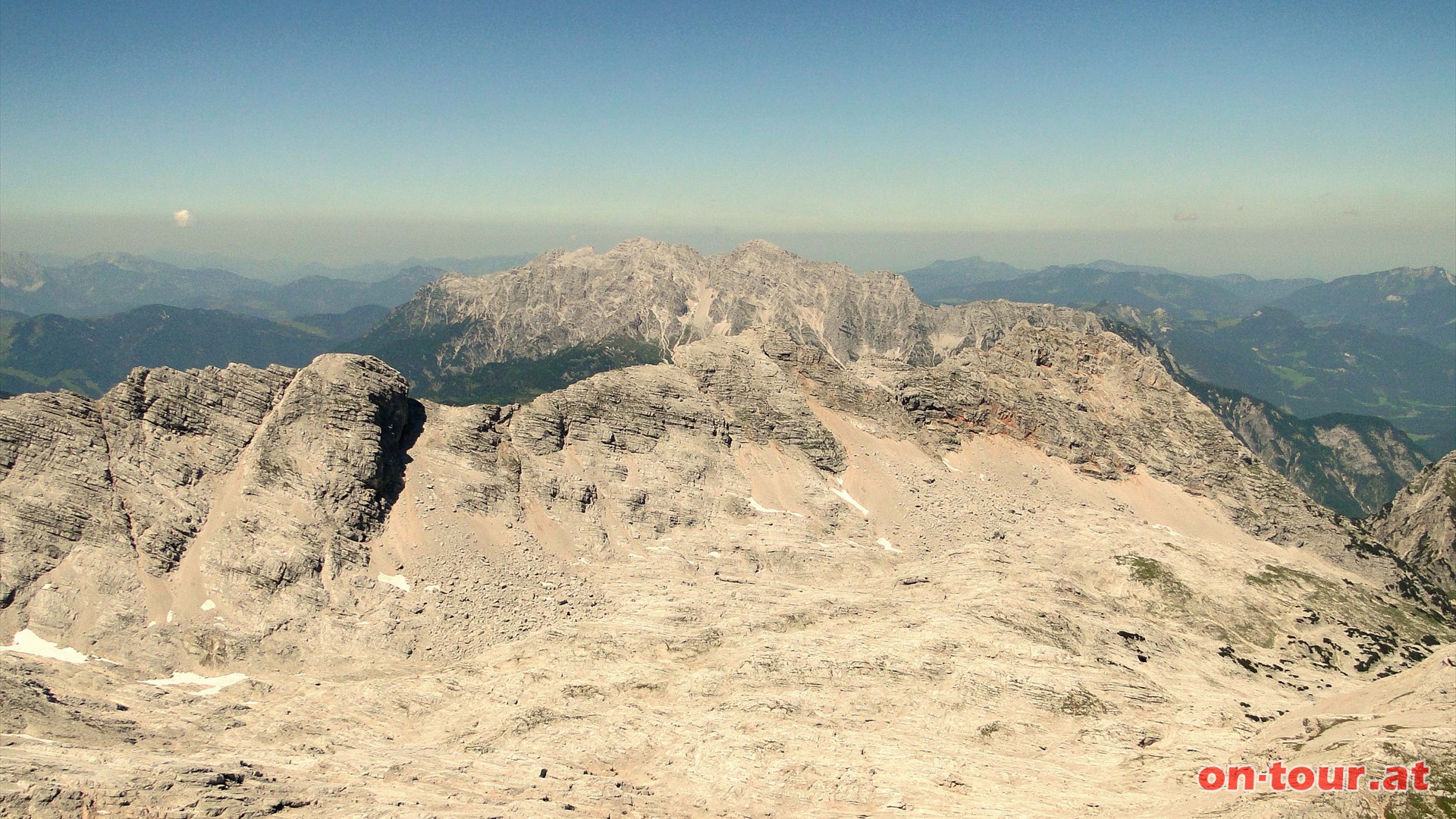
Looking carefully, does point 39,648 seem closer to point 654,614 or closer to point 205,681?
point 205,681

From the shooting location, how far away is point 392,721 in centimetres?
6281

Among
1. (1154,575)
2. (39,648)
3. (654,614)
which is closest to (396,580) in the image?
(654,614)

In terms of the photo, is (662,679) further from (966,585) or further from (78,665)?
(78,665)

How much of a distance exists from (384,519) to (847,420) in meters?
76.1

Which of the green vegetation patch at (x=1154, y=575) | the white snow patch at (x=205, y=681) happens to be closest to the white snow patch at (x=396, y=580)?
the white snow patch at (x=205, y=681)

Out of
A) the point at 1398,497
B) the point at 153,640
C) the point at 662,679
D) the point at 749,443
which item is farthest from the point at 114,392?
the point at 1398,497

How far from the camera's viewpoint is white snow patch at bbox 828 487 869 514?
10956 cm

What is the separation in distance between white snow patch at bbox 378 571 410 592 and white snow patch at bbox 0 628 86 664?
83.7 feet

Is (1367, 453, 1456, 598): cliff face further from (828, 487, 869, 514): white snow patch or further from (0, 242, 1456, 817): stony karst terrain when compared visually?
(828, 487, 869, 514): white snow patch

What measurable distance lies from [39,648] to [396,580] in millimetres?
30173

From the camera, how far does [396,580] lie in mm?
80812

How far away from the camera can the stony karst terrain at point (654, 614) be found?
52.7 meters

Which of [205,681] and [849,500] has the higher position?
[849,500]

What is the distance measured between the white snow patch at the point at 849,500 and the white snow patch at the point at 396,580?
60.8 m
